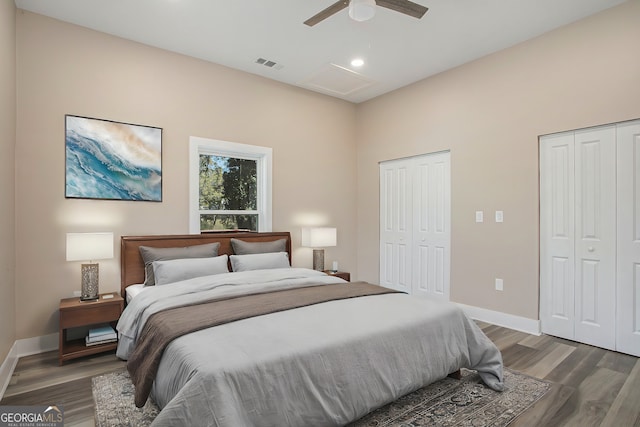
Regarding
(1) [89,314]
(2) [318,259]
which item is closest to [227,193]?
(2) [318,259]

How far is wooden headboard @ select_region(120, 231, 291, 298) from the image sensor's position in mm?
3385

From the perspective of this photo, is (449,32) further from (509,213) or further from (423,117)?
(509,213)

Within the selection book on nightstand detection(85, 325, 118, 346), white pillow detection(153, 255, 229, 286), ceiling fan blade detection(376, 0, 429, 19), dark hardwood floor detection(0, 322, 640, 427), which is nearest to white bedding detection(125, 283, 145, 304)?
white pillow detection(153, 255, 229, 286)

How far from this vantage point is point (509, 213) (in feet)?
12.3

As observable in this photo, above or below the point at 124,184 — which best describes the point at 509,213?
below

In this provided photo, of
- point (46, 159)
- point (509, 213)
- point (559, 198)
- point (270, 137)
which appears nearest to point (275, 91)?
point (270, 137)

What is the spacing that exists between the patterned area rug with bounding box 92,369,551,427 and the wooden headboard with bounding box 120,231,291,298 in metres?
1.06

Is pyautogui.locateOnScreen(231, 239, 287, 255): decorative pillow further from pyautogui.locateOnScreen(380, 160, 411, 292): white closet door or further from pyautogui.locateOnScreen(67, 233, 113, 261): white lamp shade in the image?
pyautogui.locateOnScreen(380, 160, 411, 292): white closet door

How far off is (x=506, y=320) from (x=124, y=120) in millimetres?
4511

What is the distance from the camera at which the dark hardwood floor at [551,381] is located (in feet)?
6.88

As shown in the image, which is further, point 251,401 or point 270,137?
point 270,137

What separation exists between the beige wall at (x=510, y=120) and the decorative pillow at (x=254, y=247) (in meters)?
2.14

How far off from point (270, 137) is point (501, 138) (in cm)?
274

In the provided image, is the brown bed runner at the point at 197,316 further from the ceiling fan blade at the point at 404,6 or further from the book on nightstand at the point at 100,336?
the ceiling fan blade at the point at 404,6
